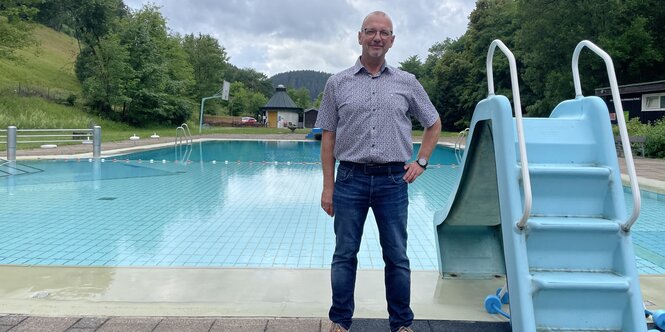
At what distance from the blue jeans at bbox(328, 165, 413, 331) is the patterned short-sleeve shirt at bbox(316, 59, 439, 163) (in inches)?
3.6

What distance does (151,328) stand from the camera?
2.30 m

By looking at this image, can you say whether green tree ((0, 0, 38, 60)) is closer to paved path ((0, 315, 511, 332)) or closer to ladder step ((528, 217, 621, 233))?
paved path ((0, 315, 511, 332))

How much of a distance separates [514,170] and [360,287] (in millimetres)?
1428

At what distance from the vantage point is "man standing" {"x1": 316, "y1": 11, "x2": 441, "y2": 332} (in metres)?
2.19

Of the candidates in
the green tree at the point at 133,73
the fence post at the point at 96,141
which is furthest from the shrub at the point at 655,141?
the green tree at the point at 133,73

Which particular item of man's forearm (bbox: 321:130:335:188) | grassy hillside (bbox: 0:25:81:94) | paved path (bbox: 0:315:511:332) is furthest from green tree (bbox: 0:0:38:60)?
man's forearm (bbox: 321:130:335:188)

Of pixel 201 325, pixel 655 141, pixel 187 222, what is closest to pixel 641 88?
pixel 655 141

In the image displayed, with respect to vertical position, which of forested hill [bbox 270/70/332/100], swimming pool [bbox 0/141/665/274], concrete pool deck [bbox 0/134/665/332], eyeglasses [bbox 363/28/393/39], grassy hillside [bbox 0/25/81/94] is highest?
forested hill [bbox 270/70/332/100]

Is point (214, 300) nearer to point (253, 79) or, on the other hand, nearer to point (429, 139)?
point (429, 139)

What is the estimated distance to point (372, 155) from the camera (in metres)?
2.16

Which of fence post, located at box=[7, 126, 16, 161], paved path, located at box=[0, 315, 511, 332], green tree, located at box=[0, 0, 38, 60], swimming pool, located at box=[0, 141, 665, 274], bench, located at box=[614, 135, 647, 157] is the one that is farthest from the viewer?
green tree, located at box=[0, 0, 38, 60]

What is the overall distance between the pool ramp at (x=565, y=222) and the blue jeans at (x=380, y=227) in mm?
459

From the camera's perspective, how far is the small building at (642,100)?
17750mm

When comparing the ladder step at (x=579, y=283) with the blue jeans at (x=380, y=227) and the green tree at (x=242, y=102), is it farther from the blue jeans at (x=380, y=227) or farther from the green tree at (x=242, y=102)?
the green tree at (x=242, y=102)
